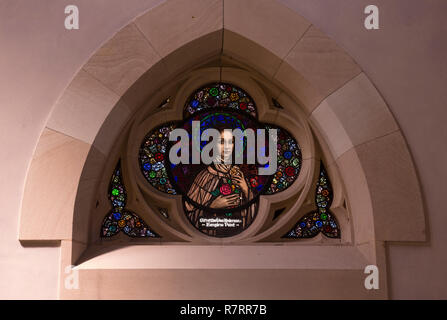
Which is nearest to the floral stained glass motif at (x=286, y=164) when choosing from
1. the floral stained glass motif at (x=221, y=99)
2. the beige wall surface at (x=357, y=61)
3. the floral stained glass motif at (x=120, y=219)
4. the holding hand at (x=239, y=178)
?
the holding hand at (x=239, y=178)

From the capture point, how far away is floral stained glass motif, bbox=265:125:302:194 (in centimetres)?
356

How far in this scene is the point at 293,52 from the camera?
3256 mm

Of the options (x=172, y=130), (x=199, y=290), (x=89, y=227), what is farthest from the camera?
(x=172, y=130)

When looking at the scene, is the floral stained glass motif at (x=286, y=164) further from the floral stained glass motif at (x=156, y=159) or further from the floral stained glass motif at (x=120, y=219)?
the floral stained glass motif at (x=120, y=219)

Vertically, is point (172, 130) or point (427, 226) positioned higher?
point (172, 130)

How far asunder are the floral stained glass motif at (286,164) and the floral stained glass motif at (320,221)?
7.9 inches

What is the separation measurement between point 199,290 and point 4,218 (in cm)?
123

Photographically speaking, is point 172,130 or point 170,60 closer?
point 170,60

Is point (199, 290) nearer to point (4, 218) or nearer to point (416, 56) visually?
point (4, 218)

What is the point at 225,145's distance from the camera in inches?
143

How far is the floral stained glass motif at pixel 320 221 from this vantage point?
3439 mm

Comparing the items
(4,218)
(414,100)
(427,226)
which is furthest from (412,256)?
(4,218)
